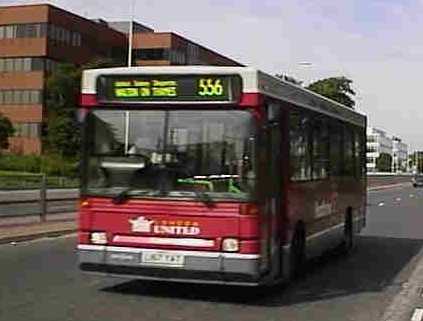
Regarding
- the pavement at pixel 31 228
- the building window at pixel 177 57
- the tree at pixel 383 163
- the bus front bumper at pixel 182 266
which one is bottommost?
the pavement at pixel 31 228

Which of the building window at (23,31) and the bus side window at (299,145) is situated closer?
the bus side window at (299,145)

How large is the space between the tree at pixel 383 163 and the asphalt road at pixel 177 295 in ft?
Result: 554

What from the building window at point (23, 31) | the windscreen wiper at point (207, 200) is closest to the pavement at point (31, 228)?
the windscreen wiper at point (207, 200)

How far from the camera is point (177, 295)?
38.4 ft

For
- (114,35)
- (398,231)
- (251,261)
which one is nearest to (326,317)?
(251,261)

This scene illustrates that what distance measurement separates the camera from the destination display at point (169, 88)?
1086 cm

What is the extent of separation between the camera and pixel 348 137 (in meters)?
17.4

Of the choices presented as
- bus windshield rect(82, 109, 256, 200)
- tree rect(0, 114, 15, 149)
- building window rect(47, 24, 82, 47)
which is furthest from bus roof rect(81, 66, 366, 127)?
building window rect(47, 24, 82, 47)

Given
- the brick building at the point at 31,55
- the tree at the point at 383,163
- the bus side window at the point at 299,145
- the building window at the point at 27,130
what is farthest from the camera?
the tree at the point at 383,163

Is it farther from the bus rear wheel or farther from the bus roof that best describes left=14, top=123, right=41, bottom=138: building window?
the bus roof

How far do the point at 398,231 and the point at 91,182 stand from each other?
1631 cm

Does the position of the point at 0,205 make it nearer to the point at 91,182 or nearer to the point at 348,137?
the point at 348,137

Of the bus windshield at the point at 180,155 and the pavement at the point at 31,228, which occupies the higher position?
the bus windshield at the point at 180,155

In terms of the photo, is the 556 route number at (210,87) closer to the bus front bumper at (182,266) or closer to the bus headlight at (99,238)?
the bus front bumper at (182,266)
